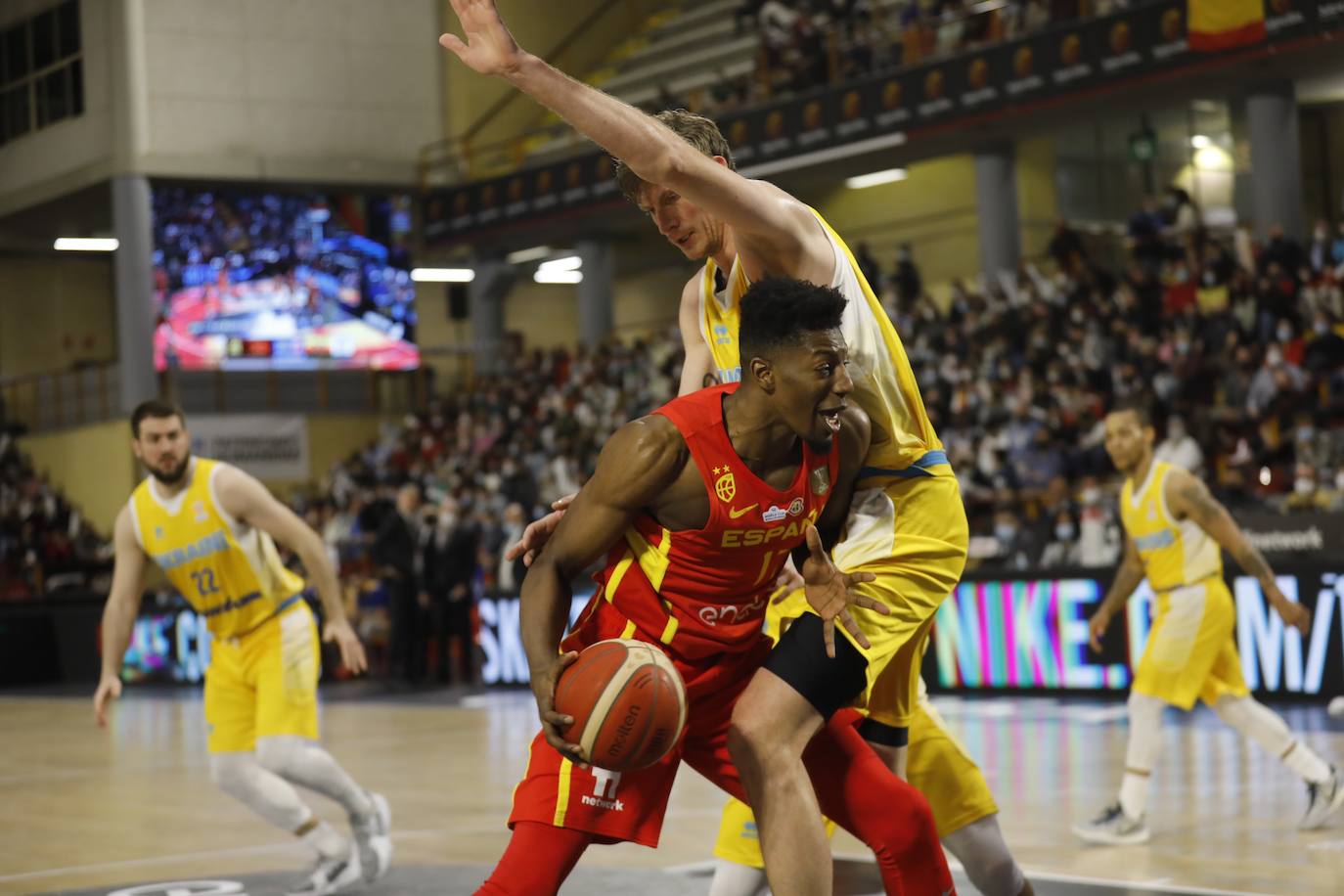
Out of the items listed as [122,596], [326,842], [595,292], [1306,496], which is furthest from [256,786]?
[595,292]

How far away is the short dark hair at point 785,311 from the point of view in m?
4.03

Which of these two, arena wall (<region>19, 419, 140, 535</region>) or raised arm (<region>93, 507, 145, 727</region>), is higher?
arena wall (<region>19, 419, 140, 535</region>)

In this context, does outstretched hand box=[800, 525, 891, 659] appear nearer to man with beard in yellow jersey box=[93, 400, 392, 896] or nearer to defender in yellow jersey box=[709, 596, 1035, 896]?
defender in yellow jersey box=[709, 596, 1035, 896]

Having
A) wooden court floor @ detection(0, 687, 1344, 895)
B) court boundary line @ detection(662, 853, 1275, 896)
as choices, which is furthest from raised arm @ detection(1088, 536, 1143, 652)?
court boundary line @ detection(662, 853, 1275, 896)

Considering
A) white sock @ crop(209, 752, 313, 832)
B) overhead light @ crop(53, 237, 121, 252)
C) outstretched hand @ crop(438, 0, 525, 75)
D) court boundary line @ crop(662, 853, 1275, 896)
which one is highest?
overhead light @ crop(53, 237, 121, 252)

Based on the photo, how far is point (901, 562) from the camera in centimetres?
446

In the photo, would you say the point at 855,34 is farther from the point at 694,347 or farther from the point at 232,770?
the point at 694,347

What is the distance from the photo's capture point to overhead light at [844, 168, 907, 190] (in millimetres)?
27970

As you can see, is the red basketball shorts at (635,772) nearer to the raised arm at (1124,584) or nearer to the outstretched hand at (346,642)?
the outstretched hand at (346,642)

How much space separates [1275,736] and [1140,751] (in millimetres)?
698

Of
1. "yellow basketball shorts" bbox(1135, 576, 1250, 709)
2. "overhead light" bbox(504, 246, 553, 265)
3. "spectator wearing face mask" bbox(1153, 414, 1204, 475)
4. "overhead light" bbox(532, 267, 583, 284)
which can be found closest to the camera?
"yellow basketball shorts" bbox(1135, 576, 1250, 709)

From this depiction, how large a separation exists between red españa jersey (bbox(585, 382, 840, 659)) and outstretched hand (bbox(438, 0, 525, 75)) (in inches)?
35.6

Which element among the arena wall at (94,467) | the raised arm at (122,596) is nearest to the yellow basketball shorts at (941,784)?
the raised arm at (122,596)

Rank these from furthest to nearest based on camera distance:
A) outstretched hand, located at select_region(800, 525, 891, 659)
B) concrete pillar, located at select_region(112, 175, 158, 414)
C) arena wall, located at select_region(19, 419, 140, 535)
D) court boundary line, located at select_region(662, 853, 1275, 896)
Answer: arena wall, located at select_region(19, 419, 140, 535) < concrete pillar, located at select_region(112, 175, 158, 414) < court boundary line, located at select_region(662, 853, 1275, 896) < outstretched hand, located at select_region(800, 525, 891, 659)
